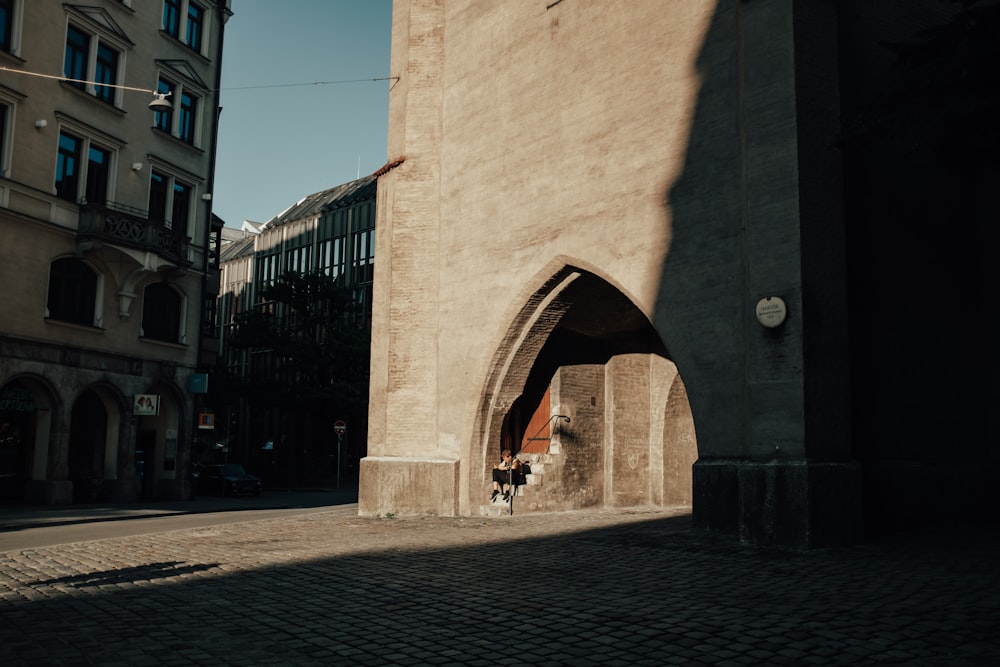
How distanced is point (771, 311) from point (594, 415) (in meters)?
7.97

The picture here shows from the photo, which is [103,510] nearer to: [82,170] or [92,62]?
[82,170]

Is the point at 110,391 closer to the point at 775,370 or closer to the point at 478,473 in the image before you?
the point at 478,473

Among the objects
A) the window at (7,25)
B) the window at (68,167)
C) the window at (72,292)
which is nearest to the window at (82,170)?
the window at (68,167)

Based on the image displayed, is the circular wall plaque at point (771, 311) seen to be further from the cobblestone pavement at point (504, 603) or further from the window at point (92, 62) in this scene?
the window at point (92, 62)

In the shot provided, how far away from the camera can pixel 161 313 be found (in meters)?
29.5

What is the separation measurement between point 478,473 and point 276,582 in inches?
372

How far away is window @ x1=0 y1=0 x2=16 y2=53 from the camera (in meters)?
23.6

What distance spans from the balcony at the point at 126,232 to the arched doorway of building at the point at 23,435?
4.38 meters

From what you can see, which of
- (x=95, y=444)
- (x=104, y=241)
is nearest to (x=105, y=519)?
(x=95, y=444)

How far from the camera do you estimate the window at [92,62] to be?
2592 centimetres

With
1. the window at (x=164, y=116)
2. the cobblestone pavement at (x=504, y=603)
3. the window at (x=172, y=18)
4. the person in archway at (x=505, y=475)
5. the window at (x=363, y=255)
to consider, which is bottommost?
the cobblestone pavement at (x=504, y=603)

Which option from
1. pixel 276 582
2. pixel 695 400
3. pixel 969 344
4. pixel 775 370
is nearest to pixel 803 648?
pixel 276 582

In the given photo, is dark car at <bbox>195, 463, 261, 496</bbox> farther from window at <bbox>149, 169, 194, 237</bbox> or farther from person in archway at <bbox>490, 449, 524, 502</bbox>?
person in archway at <bbox>490, 449, 524, 502</bbox>

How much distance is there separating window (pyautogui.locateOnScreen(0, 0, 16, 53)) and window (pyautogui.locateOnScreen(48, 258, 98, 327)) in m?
5.85
